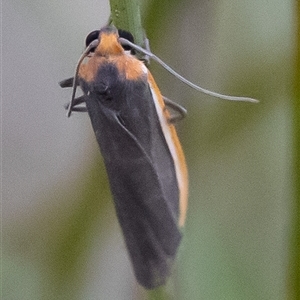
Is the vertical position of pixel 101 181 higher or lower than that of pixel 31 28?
lower

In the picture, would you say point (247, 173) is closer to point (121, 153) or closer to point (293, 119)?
point (293, 119)

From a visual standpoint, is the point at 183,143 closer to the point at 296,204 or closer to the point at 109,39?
the point at 296,204

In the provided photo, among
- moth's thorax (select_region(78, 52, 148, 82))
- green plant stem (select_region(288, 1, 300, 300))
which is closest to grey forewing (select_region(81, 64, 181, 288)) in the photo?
moth's thorax (select_region(78, 52, 148, 82))

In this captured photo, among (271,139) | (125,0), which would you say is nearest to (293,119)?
(271,139)

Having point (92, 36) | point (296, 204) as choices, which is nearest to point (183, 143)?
point (296, 204)

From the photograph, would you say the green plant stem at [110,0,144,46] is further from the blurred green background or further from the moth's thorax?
the blurred green background

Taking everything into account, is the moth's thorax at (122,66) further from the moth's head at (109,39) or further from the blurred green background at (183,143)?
the blurred green background at (183,143)

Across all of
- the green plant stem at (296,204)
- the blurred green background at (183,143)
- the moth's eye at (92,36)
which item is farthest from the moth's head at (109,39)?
the green plant stem at (296,204)
